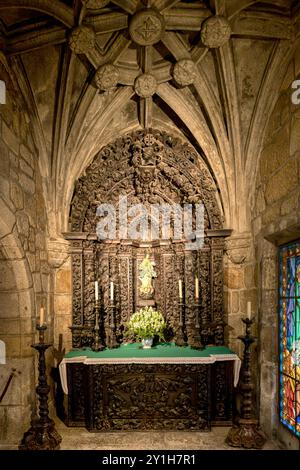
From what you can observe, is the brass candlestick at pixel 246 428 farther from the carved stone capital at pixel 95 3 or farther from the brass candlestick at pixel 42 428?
the carved stone capital at pixel 95 3

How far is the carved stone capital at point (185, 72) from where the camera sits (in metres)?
3.93

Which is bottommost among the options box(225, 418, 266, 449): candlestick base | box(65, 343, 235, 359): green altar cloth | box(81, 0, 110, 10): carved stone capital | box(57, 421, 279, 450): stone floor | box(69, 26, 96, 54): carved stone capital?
box(57, 421, 279, 450): stone floor

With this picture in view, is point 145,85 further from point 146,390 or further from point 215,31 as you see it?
point 146,390

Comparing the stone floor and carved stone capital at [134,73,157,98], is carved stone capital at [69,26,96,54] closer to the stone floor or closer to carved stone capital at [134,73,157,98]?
carved stone capital at [134,73,157,98]

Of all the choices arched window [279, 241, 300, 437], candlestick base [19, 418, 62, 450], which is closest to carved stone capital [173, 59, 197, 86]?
arched window [279, 241, 300, 437]

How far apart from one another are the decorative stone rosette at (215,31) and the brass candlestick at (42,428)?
346 centimetres

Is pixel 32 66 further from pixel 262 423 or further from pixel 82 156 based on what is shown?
pixel 262 423

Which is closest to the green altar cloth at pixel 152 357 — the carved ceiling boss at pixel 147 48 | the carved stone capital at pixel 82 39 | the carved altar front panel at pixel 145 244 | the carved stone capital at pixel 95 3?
the carved altar front panel at pixel 145 244

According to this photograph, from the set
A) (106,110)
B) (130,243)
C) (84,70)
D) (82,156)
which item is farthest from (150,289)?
(84,70)

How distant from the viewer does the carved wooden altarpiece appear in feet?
15.9

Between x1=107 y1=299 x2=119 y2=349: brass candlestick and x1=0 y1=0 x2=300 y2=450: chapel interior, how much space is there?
0.8 inches

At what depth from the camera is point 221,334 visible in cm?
475
